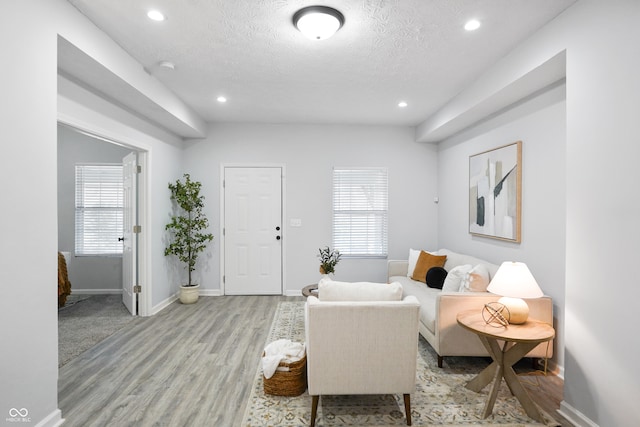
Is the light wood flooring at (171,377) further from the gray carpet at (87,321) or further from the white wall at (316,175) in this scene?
the white wall at (316,175)

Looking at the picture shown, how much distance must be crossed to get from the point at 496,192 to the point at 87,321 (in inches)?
194

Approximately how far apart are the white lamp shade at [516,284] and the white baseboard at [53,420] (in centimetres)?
296

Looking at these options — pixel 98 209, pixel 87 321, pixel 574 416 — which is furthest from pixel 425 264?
pixel 98 209

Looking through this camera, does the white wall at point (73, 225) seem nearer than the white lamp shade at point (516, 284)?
No

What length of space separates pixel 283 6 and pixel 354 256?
3.81 meters

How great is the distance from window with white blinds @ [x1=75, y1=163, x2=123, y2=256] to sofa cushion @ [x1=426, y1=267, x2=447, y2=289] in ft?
15.4

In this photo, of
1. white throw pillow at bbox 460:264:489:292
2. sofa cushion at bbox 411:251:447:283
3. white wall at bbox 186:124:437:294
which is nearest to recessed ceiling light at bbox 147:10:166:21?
white wall at bbox 186:124:437:294

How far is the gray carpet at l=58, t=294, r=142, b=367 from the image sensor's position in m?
3.24

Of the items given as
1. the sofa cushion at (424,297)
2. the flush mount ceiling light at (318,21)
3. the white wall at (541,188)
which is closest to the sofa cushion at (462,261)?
the white wall at (541,188)

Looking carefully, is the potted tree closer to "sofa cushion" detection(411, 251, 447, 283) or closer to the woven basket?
the woven basket

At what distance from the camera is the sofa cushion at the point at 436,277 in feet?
12.7

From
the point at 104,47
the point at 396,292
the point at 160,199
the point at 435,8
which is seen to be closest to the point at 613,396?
the point at 396,292

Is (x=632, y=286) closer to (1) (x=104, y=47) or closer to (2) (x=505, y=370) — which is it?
(2) (x=505, y=370)

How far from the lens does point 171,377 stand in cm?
267
